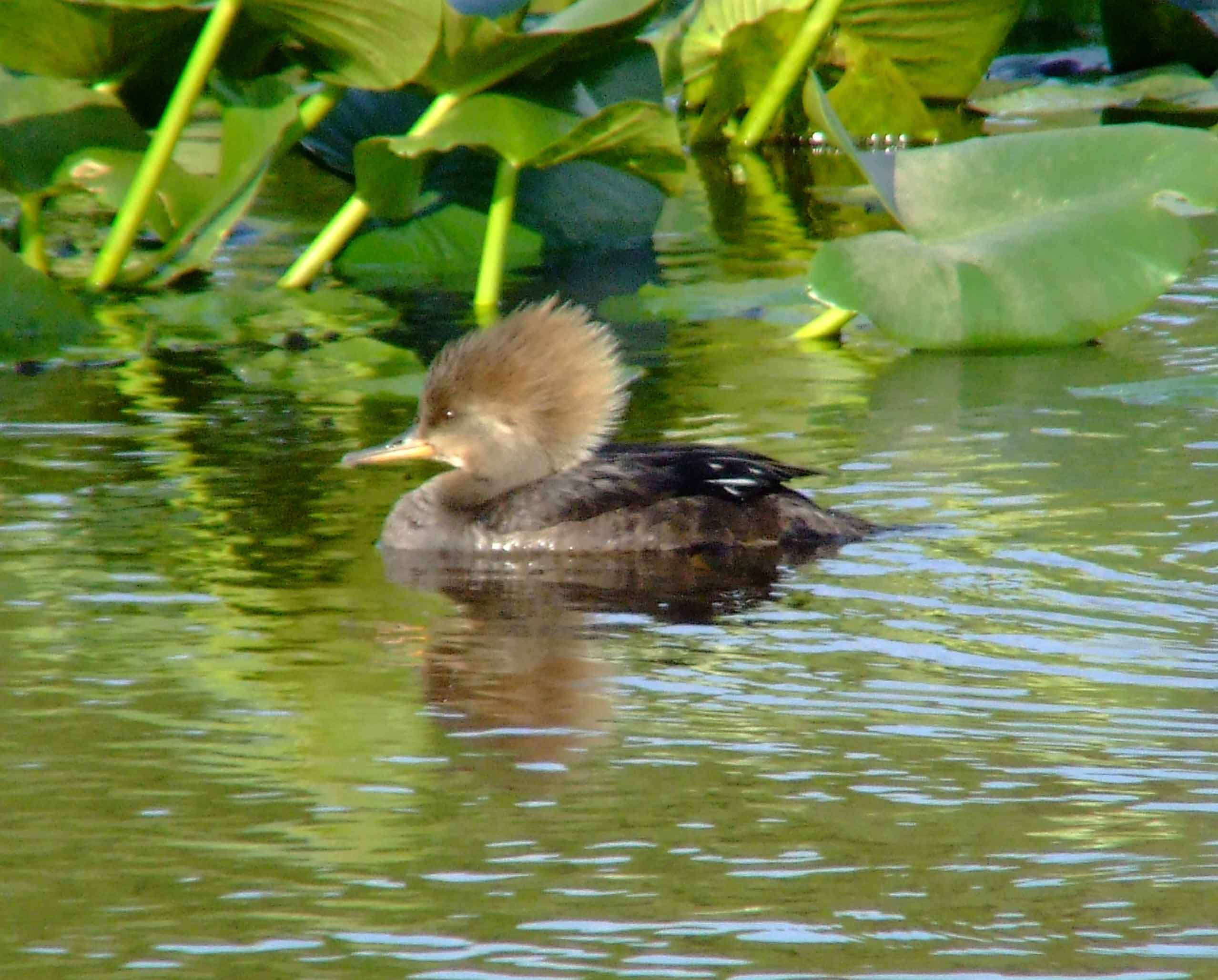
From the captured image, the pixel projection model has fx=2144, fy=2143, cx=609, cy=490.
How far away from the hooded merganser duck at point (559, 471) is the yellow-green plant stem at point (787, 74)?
4428mm

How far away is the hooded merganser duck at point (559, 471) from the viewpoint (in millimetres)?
6191

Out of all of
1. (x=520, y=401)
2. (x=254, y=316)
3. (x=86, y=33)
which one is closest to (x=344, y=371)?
(x=254, y=316)

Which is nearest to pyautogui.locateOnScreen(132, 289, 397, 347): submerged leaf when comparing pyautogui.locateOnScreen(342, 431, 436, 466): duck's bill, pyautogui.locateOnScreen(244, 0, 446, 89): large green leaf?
pyautogui.locateOnScreen(244, 0, 446, 89): large green leaf

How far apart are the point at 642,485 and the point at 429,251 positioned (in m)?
4.00

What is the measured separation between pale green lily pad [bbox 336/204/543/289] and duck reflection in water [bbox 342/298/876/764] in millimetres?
3314

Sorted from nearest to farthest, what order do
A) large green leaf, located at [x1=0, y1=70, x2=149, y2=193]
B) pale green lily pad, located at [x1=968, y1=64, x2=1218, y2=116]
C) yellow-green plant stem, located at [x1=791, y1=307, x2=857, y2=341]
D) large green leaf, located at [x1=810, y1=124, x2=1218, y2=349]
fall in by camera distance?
large green leaf, located at [x1=810, y1=124, x2=1218, y2=349] < large green leaf, located at [x1=0, y1=70, x2=149, y2=193] < yellow-green plant stem, located at [x1=791, y1=307, x2=857, y2=341] < pale green lily pad, located at [x1=968, y1=64, x2=1218, y2=116]

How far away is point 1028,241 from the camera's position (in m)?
7.39

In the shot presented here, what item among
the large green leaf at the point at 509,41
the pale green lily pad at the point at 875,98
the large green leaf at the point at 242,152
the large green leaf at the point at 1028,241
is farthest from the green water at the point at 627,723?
the pale green lily pad at the point at 875,98

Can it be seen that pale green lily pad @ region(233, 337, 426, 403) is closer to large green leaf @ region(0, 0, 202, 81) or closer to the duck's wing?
large green leaf @ region(0, 0, 202, 81)

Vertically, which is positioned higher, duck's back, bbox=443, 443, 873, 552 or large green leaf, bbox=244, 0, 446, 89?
large green leaf, bbox=244, 0, 446, 89

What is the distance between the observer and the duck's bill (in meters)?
6.54

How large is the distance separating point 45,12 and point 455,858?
17.0ft

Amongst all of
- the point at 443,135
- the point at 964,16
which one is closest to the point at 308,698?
the point at 443,135

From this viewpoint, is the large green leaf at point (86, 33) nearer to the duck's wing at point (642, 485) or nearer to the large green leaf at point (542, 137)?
the large green leaf at point (542, 137)
